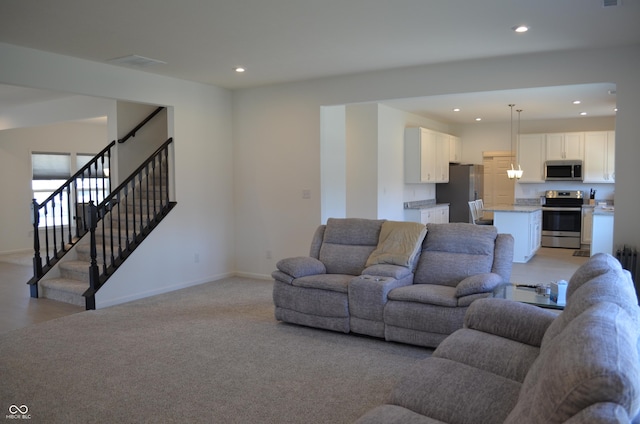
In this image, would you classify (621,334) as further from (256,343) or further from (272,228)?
(272,228)

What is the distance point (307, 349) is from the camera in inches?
161

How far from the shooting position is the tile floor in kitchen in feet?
17.0

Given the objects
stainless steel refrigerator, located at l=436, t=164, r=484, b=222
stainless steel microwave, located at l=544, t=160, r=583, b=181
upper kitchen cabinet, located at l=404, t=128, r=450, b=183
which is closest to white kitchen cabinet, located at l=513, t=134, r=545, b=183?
stainless steel microwave, located at l=544, t=160, r=583, b=181

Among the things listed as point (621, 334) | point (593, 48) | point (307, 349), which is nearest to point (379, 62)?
point (593, 48)

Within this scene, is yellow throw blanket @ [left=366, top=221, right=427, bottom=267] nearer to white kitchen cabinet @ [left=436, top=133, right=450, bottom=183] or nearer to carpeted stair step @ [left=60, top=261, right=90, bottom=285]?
carpeted stair step @ [left=60, top=261, right=90, bottom=285]

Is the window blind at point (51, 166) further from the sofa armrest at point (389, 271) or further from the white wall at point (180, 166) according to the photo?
the sofa armrest at point (389, 271)

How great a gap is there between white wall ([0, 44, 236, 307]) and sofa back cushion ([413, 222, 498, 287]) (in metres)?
3.34

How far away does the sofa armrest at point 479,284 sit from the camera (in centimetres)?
376

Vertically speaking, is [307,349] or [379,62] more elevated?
[379,62]

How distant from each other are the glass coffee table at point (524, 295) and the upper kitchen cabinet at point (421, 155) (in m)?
5.14

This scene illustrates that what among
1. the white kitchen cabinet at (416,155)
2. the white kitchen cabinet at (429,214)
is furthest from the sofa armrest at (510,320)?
the white kitchen cabinet at (416,155)

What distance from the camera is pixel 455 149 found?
1099 cm

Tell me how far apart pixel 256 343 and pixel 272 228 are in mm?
2849

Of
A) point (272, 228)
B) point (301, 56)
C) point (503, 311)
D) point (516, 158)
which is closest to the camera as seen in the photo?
point (503, 311)
